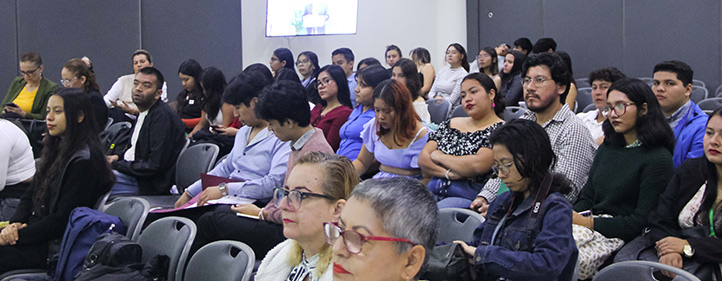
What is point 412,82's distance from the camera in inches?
204

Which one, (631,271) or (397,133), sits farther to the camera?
(397,133)

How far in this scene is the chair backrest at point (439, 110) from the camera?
19.5 feet

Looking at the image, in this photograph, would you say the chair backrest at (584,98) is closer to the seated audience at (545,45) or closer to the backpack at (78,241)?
the seated audience at (545,45)

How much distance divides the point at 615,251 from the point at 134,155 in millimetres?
3272

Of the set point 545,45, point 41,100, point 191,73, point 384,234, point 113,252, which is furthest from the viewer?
point 545,45

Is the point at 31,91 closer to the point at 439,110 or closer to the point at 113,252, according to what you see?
the point at 439,110

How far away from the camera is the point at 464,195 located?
3.61 metres

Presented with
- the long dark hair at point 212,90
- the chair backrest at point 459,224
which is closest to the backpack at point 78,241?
the chair backrest at point 459,224

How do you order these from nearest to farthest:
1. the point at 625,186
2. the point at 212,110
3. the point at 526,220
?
the point at 526,220, the point at 625,186, the point at 212,110

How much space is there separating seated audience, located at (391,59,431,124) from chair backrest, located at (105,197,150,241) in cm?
234

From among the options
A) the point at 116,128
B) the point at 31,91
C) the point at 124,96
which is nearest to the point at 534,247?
the point at 116,128

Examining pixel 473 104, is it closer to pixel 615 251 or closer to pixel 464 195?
pixel 464 195

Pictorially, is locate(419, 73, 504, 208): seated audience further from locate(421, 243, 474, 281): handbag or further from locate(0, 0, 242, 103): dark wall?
locate(0, 0, 242, 103): dark wall

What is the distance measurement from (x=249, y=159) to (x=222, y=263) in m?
1.48
